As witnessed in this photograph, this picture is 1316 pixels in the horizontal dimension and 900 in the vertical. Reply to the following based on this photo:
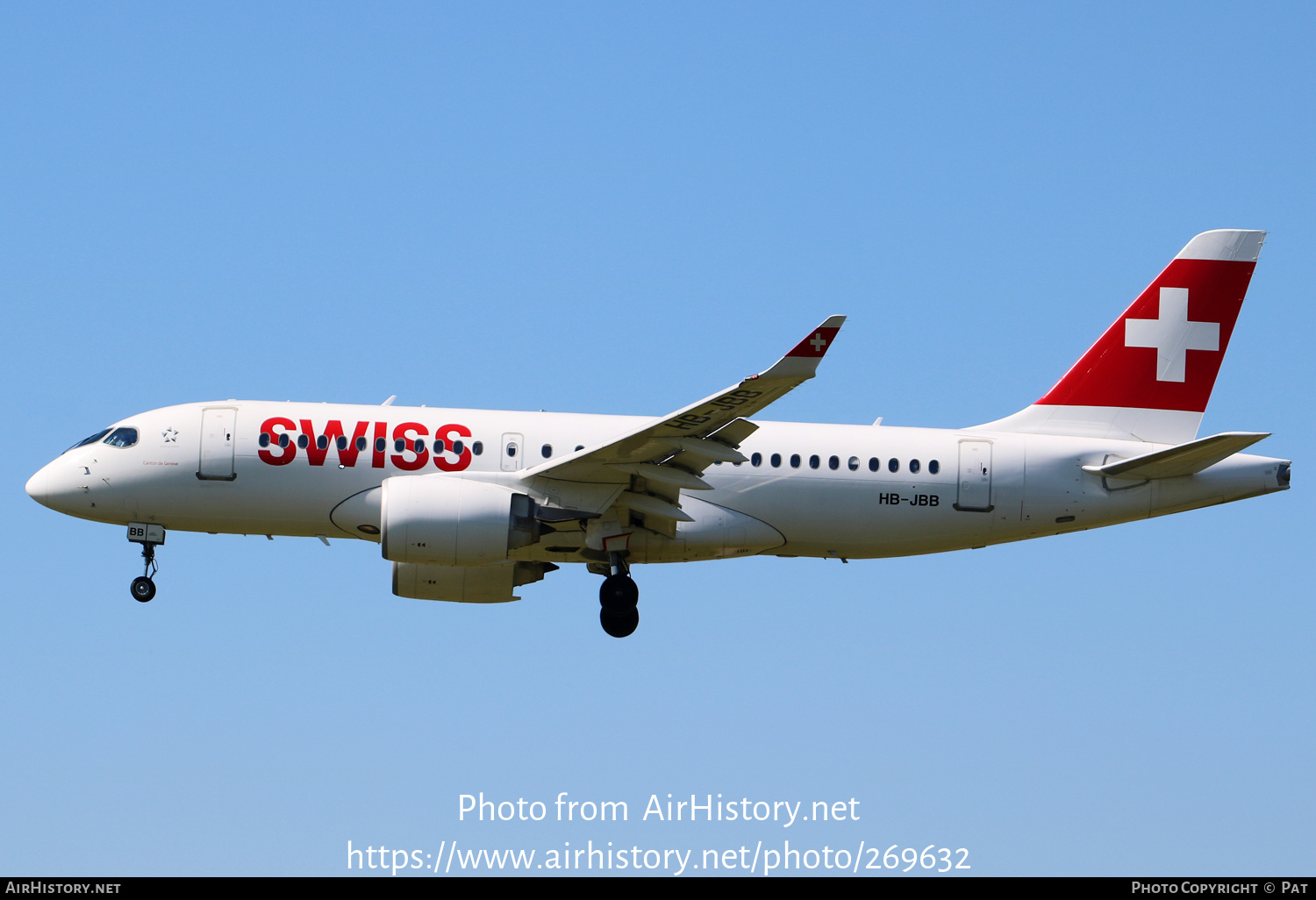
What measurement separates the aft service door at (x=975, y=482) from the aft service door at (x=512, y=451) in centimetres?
830

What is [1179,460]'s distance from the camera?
91.2 feet

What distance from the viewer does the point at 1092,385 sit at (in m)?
30.3

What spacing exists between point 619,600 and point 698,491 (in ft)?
8.21

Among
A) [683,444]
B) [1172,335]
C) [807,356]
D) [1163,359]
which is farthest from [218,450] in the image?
[1172,335]

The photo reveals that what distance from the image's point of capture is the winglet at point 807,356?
2259 cm

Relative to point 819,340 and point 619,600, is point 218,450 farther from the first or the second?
point 819,340

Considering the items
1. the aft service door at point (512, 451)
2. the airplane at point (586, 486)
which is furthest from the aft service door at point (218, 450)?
the aft service door at point (512, 451)

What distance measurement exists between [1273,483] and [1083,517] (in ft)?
11.8

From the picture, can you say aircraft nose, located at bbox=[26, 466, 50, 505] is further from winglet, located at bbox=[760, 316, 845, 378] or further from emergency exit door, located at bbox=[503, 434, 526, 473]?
winglet, located at bbox=[760, 316, 845, 378]

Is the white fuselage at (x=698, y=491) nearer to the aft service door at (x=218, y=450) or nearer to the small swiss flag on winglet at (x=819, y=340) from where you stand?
the aft service door at (x=218, y=450)

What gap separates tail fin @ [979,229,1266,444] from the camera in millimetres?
30062

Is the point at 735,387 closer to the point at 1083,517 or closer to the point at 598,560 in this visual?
the point at 598,560

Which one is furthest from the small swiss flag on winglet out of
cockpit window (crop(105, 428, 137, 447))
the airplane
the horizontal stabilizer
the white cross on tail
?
cockpit window (crop(105, 428, 137, 447))

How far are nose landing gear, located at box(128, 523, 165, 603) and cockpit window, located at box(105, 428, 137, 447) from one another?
1.50 m
